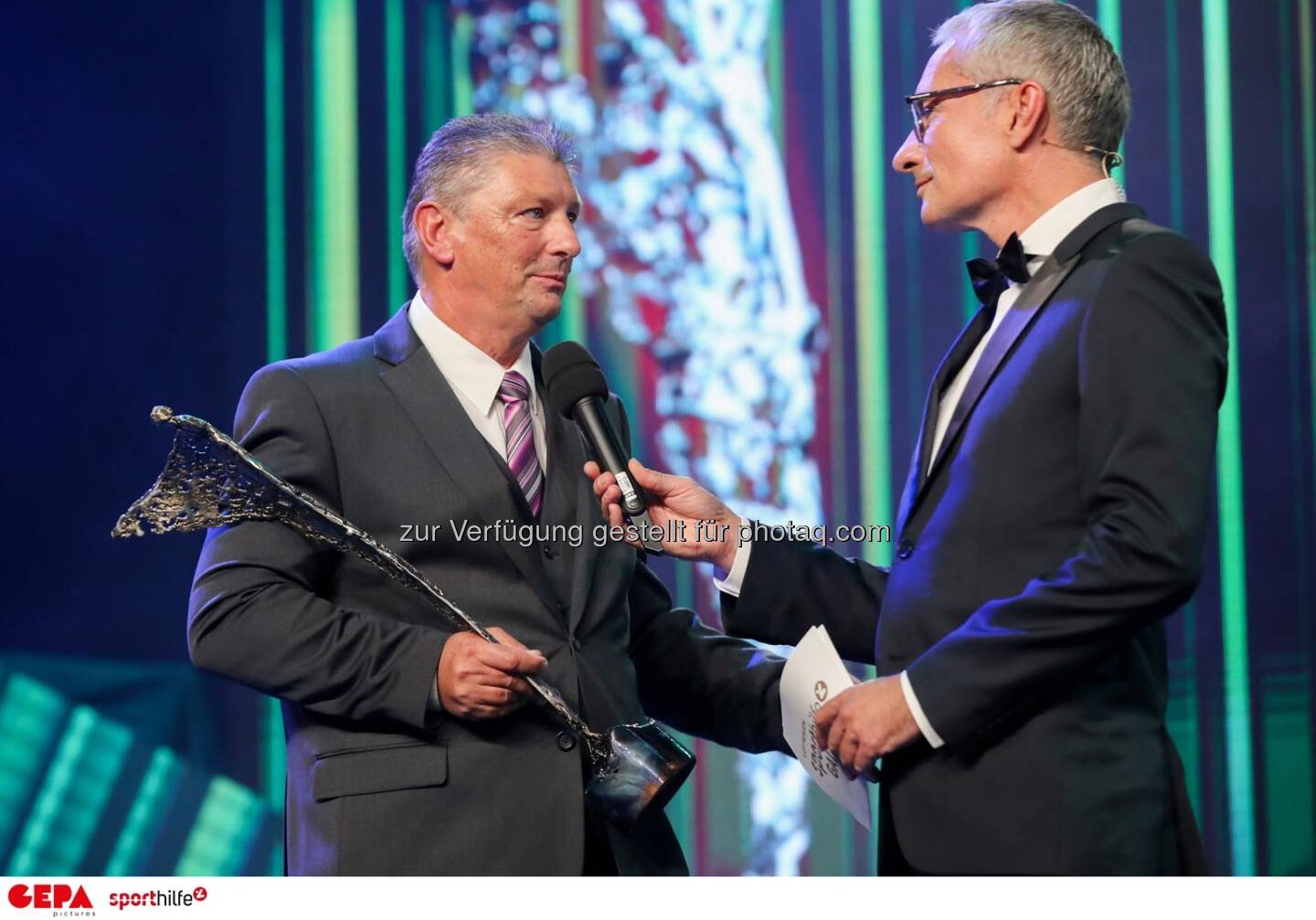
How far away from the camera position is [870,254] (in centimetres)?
360

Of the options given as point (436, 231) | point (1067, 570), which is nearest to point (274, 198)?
point (436, 231)

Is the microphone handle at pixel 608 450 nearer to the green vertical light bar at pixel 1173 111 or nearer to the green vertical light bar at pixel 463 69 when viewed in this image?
the green vertical light bar at pixel 463 69

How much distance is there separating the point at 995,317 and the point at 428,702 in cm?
93

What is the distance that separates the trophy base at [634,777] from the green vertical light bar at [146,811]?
1978mm

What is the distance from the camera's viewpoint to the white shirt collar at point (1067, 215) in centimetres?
190

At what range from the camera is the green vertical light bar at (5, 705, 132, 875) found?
351cm

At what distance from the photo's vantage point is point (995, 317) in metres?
1.96

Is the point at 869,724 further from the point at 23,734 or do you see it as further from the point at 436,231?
the point at 23,734

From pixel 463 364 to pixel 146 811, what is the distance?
1978 mm

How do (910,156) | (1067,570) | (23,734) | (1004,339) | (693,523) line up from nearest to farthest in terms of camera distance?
(1067,570) < (1004,339) < (910,156) < (693,523) < (23,734)

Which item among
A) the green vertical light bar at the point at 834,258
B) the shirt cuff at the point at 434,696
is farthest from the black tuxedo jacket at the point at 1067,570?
the green vertical light bar at the point at 834,258
